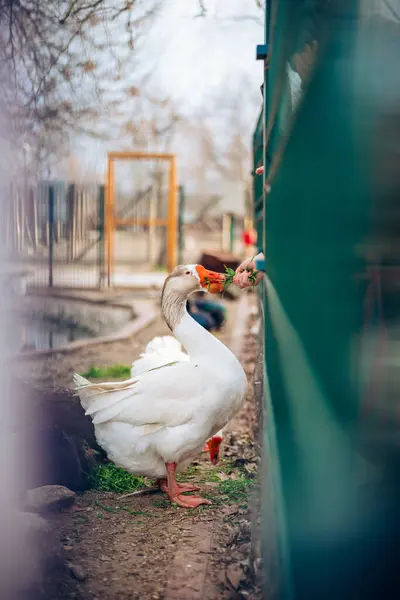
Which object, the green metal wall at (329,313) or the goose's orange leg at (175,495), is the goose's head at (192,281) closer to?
the goose's orange leg at (175,495)

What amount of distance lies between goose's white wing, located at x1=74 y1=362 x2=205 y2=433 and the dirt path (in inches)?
16.4

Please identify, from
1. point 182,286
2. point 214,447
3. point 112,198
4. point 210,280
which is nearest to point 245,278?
point 210,280

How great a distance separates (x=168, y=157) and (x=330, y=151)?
44.5 ft

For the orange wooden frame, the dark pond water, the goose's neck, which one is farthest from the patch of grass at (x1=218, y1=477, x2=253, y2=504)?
the orange wooden frame

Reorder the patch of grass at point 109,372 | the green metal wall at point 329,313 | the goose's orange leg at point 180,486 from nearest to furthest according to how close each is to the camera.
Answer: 1. the green metal wall at point 329,313
2. the goose's orange leg at point 180,486
3. the patch of grass at point 109,372

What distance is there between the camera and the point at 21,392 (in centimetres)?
371

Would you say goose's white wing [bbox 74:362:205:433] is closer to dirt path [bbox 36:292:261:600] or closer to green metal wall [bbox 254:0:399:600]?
dirt path [bbox 36:292:261:600]

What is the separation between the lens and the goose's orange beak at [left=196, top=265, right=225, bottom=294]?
349 centimetres

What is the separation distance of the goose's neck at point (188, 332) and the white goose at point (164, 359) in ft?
1.47

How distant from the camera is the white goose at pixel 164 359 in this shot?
3.89 m

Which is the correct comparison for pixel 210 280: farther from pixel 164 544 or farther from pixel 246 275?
pixel 164 544

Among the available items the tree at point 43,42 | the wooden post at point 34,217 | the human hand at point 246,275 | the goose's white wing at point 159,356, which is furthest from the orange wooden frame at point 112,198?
the human hand at point 246,275

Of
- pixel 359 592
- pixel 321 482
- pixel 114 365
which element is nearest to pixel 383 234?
pixel 321 482

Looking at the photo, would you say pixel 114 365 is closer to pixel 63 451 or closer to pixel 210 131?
pixel 63 451
